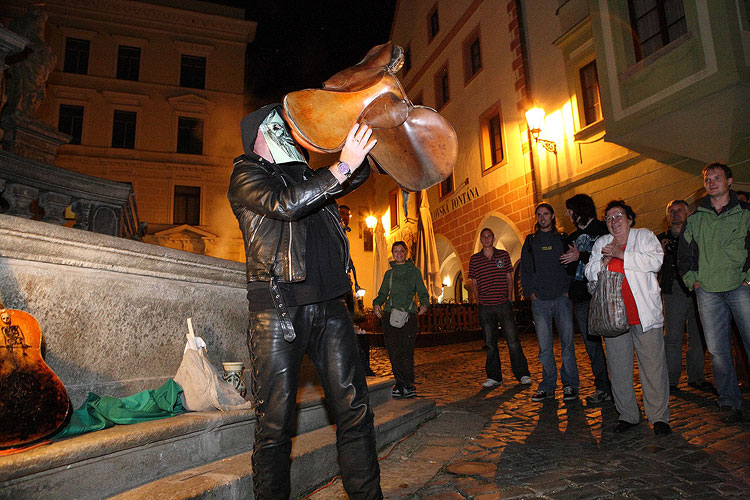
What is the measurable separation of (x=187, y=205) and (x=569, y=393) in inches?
898

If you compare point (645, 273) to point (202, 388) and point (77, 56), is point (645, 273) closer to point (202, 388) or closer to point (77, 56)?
point (202, 388)

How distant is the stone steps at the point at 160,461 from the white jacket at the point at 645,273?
2.46m

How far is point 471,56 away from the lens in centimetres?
1664

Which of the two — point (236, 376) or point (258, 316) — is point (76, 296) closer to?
point (236, 376)

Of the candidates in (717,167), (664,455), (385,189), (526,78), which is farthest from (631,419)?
(385,189)

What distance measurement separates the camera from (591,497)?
2.39 meters

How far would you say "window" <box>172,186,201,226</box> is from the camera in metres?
24.0

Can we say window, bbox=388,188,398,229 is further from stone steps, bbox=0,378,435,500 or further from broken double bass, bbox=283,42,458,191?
broken double bass, bbox=283,42,458,191

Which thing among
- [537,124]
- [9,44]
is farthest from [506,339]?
[537,124]

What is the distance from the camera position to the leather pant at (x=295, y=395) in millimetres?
1824

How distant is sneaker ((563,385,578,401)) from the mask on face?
3975 mm

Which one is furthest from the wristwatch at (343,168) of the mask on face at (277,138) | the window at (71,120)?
the window at (71,120)

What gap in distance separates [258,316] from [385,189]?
2224 centimetres

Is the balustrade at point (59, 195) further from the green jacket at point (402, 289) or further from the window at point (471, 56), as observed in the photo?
the window at point (471, 56)
